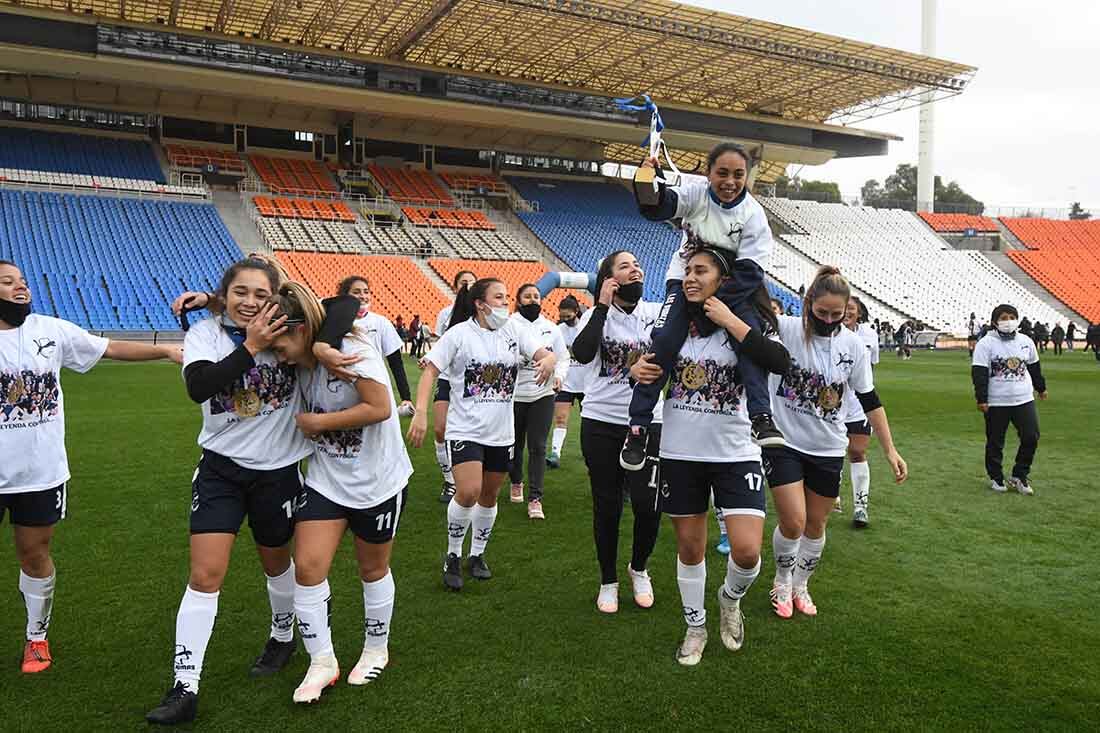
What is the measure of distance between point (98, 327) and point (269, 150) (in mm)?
17169

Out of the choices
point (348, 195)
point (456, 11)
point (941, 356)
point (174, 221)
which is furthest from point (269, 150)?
point (941, 356)

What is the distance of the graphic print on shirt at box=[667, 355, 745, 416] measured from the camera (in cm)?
392

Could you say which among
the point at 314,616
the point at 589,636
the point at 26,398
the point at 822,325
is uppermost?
the point at 822,325

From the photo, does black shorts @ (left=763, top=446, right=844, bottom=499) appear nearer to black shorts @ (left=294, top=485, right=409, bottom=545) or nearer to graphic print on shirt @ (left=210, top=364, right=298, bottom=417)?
black shorts @ (left=294, top=485, right=409, bottom=545)

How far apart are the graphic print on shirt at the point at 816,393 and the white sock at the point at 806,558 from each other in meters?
0.75

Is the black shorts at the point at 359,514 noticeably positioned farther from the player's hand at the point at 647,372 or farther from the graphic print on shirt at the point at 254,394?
the player's hand at the point at 647,372

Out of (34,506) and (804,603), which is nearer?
(34,506)

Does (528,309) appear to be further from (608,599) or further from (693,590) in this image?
(693,590)

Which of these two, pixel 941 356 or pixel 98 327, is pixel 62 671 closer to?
pixel 98 327

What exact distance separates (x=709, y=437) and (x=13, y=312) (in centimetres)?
327

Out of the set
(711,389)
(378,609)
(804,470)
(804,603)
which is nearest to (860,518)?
(804,603)

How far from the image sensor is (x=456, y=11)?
28656mm

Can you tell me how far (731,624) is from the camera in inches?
167

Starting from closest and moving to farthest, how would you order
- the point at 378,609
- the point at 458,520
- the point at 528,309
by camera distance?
the point at 378,609 → the point at 458,520 → the point at 528,309
